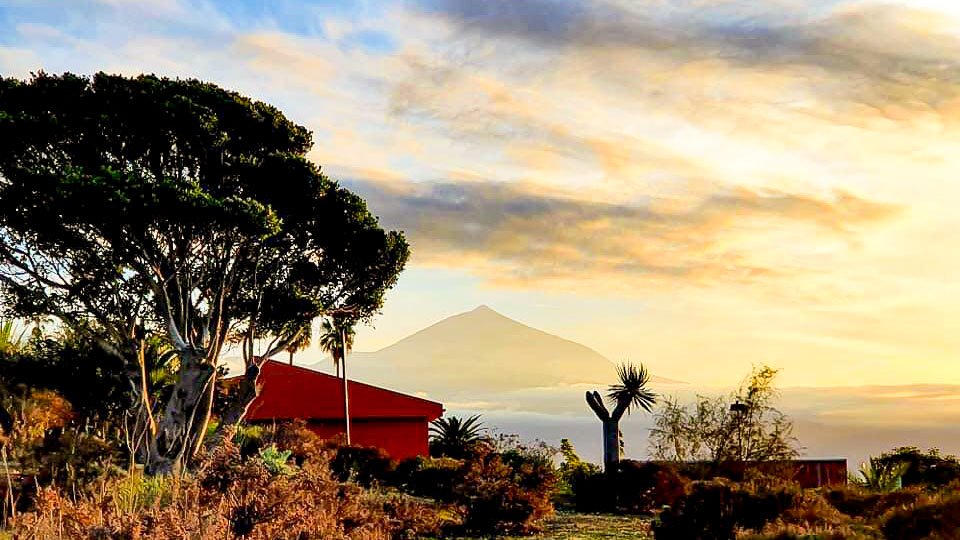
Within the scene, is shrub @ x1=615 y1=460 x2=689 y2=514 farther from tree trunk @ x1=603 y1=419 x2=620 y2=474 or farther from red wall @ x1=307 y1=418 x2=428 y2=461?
red wall @ x1=307 y1=418 x2=428 y2=461

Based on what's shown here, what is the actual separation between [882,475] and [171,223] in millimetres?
17207

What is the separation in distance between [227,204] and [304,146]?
4861 millimetres

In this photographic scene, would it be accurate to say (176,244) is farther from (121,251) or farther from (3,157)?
(3,157)

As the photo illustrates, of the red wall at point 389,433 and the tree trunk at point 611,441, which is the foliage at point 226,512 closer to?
the tree trunk at point 611,441

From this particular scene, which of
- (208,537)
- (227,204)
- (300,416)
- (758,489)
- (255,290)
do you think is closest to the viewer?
(208,537)

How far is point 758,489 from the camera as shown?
11836mm

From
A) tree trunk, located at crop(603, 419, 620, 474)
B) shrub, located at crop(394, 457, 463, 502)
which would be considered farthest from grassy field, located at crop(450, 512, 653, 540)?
tree trunk, located at crop(603, 419, 620, 474)

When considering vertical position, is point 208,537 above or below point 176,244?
below

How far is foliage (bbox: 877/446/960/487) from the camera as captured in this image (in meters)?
25.4

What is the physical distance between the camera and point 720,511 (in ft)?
38.4

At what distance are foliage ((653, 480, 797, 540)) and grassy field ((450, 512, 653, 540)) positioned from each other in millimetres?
3430

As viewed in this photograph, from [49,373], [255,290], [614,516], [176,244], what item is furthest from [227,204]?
[614,516]

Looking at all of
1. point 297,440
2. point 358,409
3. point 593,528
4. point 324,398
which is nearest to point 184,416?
point 297,440

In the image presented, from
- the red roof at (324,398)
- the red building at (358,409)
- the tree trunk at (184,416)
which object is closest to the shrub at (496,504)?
the tree trunk at (184,416)
